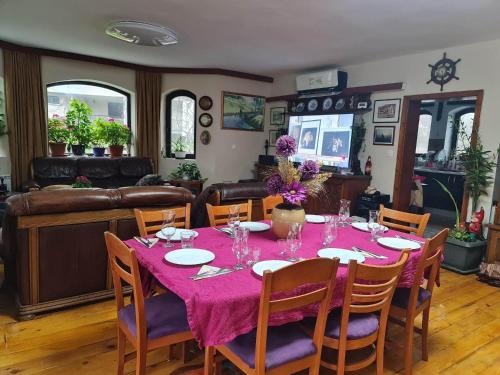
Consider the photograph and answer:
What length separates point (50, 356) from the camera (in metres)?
2.13

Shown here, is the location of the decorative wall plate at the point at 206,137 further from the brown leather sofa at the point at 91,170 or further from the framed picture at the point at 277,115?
the framed picture at the point at 277,115

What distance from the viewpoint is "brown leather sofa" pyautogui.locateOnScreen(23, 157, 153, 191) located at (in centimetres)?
548

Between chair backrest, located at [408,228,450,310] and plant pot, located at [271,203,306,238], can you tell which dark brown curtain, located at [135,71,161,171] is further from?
chair backrest, located at [408,228,450,310]

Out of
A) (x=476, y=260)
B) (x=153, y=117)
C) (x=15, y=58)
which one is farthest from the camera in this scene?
(x=153, y=117)

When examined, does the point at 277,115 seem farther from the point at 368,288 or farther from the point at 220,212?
the point at 368,288

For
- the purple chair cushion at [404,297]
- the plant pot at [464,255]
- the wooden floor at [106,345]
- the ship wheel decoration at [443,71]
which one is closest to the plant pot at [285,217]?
the purple chair cushion at [404,297]

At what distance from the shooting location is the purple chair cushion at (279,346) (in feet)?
4.85

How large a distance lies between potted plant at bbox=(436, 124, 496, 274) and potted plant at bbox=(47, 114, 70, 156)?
5961mm

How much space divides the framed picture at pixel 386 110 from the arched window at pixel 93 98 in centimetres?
458

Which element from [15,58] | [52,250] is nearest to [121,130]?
[15,58]

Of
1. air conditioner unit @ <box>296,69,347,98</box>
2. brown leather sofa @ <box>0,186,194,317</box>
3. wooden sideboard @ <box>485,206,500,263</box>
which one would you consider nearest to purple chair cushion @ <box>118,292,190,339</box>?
brown leather sofa @ <box>0,186,194,317</box>

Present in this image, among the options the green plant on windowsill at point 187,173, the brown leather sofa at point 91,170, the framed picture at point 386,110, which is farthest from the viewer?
the green plant on windowsill at point 187,173

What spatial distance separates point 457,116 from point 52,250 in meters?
8.08

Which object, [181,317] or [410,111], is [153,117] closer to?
[410,111]
